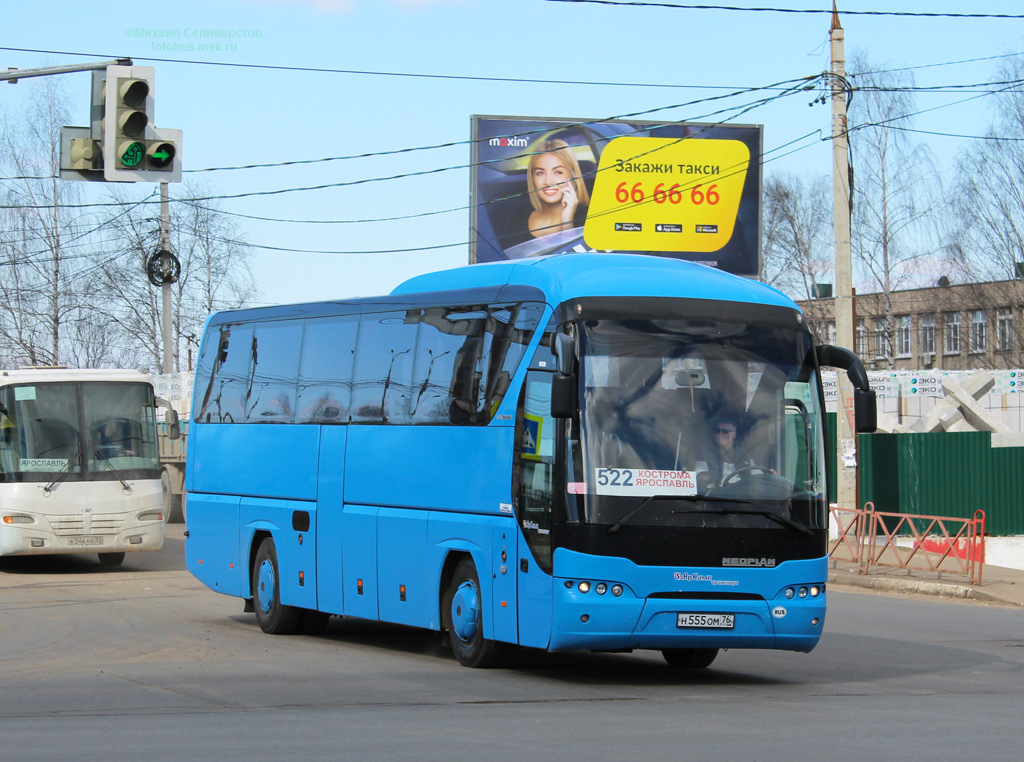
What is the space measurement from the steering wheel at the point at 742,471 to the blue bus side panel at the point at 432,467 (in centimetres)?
160

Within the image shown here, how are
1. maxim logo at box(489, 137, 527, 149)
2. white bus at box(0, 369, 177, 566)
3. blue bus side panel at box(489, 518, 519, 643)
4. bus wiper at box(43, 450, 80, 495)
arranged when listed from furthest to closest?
1. maxim logo at box(489, 137, 527, 149)
2. bus wiper at box(43, 450, 80, 495)
3. white bus at box(0, 369, 177, 566)
4. blue bus side panel at box(489, 518, 519, 643)

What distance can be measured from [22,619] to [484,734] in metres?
8.91

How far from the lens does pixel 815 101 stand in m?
24.3

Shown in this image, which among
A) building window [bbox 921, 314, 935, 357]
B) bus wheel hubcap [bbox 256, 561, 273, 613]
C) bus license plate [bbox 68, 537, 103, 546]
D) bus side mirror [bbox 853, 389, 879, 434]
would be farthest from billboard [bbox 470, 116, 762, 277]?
building window [bbox 921, 314, 935, 357]

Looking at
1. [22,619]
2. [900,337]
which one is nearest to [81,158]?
[22,619]

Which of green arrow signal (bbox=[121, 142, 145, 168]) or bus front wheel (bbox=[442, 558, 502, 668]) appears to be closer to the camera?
bus front wheel (bbox=[442, 558, 502, 668])

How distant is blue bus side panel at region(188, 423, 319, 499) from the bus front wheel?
2.50 metres

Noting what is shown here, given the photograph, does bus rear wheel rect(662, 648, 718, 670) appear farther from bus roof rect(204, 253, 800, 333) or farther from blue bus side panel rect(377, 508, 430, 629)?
bus roof rect(204, 253, 800, 333)

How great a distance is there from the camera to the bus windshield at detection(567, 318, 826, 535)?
10.6 m

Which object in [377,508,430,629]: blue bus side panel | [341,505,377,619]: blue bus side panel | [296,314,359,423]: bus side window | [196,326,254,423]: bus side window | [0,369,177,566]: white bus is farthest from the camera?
[0,369,177,566]: white bus

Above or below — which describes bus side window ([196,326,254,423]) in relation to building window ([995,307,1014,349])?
below

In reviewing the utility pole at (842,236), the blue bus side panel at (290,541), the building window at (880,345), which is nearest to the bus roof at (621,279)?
the blue bus side panel at (290,541)

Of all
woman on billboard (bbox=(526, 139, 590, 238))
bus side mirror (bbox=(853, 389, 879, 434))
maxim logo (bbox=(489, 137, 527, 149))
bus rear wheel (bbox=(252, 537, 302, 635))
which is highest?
maxim logo (bbox=(489, 137, 527, 149))

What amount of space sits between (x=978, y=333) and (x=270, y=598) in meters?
52.9
